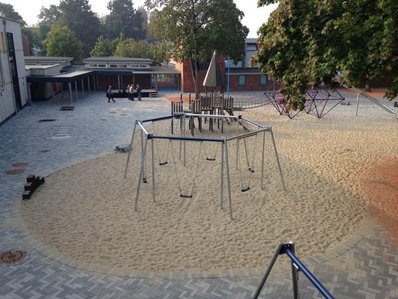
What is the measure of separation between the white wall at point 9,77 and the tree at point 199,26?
11417 mm

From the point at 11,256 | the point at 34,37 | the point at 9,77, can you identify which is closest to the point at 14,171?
the point at 11,256

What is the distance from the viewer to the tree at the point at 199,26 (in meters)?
30.2

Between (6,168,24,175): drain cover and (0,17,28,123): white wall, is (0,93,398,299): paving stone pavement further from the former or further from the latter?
(0,17,28,123): white wall

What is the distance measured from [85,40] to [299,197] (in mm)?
77103

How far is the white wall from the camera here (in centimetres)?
2234

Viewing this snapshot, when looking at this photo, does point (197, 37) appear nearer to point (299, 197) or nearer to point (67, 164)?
point (67, 164)

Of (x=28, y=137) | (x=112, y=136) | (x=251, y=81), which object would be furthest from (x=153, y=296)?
(x=251, y=81)

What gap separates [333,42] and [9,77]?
23.3 metres

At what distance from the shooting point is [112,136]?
18.6 meters

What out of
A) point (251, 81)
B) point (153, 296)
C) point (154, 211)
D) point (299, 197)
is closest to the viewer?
point (153, 296)

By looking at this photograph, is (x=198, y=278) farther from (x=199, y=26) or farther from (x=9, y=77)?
(x=199, y=26)

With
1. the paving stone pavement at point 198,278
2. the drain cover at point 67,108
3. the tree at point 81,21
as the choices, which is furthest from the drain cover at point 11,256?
the tree at point 81,21

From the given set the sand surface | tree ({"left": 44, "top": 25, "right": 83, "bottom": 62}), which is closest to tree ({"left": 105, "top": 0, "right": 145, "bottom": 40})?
tree ({"left": 44, "top": 25, "right": 83, "bottom": 62})

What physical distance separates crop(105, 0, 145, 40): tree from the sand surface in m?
79.9
